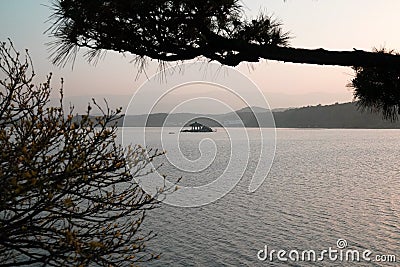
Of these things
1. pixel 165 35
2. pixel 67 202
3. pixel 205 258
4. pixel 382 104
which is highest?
pixel 165 35

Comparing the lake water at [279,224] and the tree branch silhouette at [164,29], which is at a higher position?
the tree branch silhouette at [164,29]

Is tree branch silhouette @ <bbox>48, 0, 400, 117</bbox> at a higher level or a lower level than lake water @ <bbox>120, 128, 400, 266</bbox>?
higher

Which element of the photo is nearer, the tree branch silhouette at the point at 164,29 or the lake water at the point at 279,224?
the tree branch silhouette at the point at 164,29

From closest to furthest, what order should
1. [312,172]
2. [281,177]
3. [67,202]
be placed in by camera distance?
[67,202] → [281,177] → [312,172]

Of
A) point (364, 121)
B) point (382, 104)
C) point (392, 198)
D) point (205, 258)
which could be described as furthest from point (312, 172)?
point (364, 121)

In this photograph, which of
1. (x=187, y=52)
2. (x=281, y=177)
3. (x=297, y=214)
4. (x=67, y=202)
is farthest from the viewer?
(x=281, y=177)

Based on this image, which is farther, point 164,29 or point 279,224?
point 279,224

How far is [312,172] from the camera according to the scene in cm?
4075

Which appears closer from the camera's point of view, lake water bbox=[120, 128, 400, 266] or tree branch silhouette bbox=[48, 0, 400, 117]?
tree branch silhouette bbox=[48, 0, 400, 117]

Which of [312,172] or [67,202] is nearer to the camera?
[67,202]

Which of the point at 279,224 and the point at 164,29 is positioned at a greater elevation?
the point at 164,29

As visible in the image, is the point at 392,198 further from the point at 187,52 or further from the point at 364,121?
the point at 364,121

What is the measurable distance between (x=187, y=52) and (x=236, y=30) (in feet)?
2.05

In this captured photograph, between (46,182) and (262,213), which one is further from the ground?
(46,182)
